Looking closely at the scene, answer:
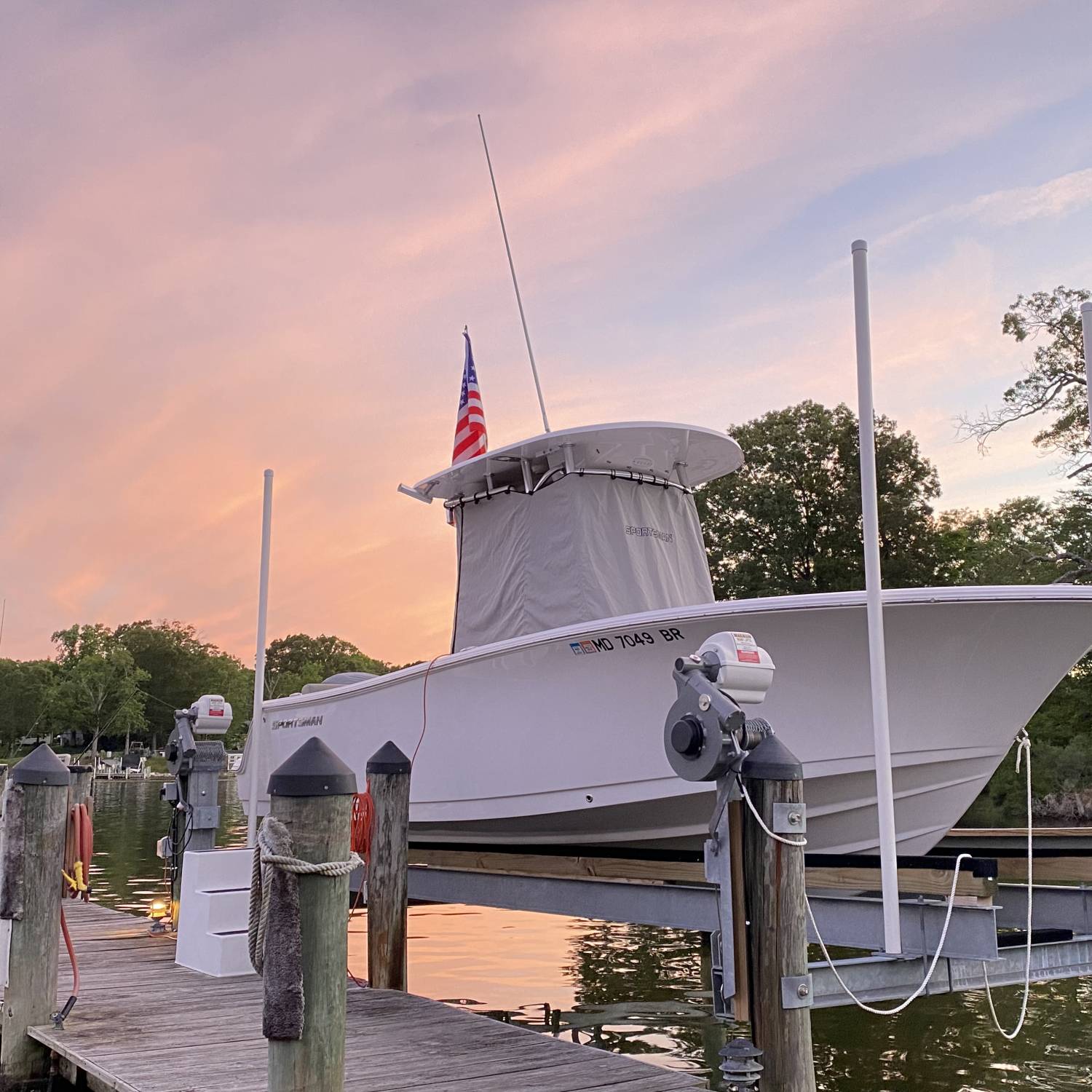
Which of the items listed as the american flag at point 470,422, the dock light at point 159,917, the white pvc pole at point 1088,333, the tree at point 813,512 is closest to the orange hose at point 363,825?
the dock light at point 159,917

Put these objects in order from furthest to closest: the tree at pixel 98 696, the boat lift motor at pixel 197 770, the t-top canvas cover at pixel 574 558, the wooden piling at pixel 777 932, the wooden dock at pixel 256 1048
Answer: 1. the tree at pixel 98 696
2. the t-top canvas cover at pixel 574 558
3. the boat lift motor at pixel 197 770
4. the wooden dock at pixel 256 1048
5. the wooden piling at pixel 777 932

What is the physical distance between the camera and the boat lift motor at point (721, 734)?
3846 millimetres

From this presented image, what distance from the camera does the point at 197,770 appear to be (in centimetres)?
717

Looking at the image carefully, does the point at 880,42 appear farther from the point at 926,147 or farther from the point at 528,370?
the point at 528,370

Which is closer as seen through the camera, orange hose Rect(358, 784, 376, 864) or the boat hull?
the boat hull

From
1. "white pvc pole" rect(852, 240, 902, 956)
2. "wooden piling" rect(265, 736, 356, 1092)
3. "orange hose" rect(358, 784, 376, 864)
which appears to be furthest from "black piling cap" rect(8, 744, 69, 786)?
"white pvc pole" rect(852, 240, 902, 956)

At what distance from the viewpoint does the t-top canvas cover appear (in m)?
7.84

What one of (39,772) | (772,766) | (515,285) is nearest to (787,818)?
(772,766)

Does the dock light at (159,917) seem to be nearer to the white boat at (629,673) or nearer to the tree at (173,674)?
the white boat at (629,673)

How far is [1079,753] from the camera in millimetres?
25266

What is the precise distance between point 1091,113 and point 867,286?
6.89 meters

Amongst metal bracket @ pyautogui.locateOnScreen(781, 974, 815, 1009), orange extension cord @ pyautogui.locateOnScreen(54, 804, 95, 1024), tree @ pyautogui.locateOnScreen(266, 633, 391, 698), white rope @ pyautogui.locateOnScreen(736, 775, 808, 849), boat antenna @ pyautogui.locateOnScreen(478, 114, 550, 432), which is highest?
tree @ pyautogui.locateOnScreen(266, 633, 391, 698)

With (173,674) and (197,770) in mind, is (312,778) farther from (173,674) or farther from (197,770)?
(173,674)

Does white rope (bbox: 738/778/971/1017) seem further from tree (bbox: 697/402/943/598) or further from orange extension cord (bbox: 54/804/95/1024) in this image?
tree (bbox: 697/402/943/598)
